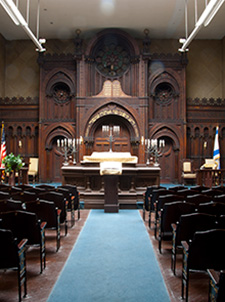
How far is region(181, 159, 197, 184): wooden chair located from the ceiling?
22.3 feet

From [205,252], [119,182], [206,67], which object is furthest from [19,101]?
[205,252]

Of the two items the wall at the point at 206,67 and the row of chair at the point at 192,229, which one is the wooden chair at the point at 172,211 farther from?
the wall at the point at 206,67

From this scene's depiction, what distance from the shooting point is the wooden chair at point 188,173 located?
14.4 meters

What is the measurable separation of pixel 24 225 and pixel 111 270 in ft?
4.15

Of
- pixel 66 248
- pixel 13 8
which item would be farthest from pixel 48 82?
pixel 66 248

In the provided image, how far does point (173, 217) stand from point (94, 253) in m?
1.32

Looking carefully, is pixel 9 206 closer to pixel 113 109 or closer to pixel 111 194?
pixel 111 194

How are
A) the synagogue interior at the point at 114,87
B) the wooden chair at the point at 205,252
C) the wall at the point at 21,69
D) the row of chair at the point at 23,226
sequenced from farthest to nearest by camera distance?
the wall at the point at 21,69 → the synagogue interior at the point at 114,87 → the row of chair at the point at 23,226 → the wooden chair at the point at 205,252

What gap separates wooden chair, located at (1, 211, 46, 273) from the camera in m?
3.60

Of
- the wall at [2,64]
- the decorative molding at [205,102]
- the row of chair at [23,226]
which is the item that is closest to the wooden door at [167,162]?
the decorative molding at [205,102]

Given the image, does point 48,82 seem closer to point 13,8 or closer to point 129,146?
point 129,146

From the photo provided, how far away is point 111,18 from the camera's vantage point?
1491cm

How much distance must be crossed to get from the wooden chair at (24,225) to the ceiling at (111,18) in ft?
39.7

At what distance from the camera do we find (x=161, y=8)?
552 inches
